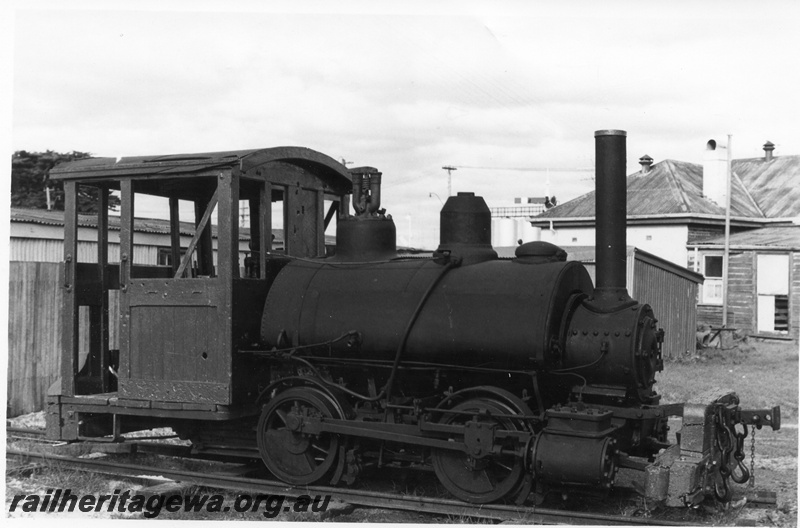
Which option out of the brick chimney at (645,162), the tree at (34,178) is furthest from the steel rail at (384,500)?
the brick chimney at (645,162)

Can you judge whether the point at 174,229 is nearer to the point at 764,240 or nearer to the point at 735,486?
the point at 735,486

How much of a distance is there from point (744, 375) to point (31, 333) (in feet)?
39.7

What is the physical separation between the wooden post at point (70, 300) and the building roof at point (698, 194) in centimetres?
1922

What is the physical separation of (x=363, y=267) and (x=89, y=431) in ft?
10.3

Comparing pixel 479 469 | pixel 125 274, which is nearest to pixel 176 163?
pixel 125 274

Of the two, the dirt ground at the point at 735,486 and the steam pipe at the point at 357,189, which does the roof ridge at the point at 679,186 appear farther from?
the steam pipe at the point at 357,189

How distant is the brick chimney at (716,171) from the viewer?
25375 millimetres

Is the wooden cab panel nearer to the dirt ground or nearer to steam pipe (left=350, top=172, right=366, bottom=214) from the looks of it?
the dirt ground

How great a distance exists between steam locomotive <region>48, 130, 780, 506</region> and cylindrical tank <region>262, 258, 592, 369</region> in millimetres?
16

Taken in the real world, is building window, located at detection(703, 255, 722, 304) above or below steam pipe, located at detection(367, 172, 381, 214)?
below

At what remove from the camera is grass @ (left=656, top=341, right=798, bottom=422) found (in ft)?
42.7

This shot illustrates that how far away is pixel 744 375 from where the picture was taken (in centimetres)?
1608

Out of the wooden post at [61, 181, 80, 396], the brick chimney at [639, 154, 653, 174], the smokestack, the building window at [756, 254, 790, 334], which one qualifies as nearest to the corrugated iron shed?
the wooden post at [61, 181, 80, 396]

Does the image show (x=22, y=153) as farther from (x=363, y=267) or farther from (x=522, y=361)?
(x=522, y=361)
